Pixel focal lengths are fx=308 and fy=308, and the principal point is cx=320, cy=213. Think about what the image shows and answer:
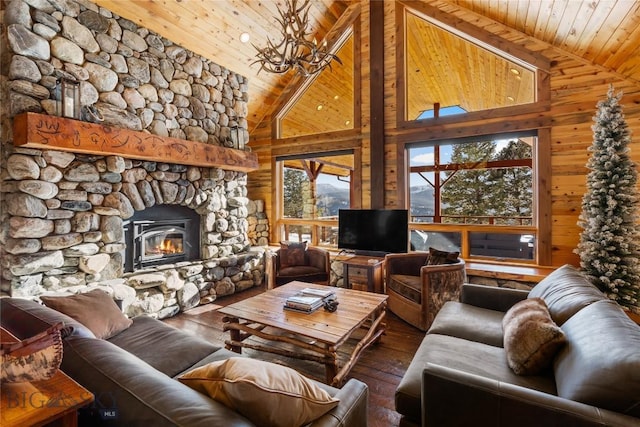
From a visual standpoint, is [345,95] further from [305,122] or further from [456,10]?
[456,10]

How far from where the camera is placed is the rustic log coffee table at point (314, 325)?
225cm

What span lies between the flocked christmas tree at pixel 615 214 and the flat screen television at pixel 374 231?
2059 millimetres

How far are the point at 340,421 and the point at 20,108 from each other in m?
3.64

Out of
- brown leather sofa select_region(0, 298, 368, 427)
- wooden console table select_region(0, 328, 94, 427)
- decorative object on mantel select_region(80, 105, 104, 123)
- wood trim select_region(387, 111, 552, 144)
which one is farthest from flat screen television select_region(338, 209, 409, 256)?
wooden console table select_region(0, 328, 94, 427)

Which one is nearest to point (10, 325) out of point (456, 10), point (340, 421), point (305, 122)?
point (340, 421)

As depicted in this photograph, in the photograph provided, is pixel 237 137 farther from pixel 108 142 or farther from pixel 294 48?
pixel 294 48

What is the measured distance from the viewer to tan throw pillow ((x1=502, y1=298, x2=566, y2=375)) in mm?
1603

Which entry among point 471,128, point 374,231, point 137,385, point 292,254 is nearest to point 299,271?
point 292,254

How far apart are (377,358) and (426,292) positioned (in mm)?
943

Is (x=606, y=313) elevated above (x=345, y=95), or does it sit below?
below

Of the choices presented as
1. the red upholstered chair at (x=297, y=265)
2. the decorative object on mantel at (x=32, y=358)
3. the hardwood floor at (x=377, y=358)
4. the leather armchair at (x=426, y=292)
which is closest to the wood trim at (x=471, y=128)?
the leather armchair at (x=426, y=292)

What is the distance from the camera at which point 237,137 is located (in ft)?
16.2

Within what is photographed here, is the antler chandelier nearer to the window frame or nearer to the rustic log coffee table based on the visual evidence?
the rustic log coffee table

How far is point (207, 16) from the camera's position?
406cm
